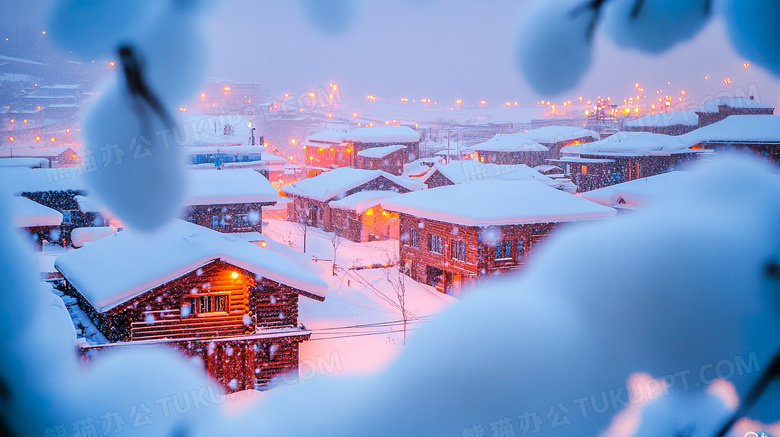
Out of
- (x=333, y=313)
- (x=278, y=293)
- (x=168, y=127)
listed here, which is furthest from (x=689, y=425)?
(x=333, y=313)

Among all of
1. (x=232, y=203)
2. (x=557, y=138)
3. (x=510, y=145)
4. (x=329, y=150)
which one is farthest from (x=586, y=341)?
(x=329, y=150)

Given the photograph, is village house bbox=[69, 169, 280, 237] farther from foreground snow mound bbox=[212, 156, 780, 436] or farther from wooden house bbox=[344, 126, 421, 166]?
foreground snow mound bbox=[212, 156, 780, 436]

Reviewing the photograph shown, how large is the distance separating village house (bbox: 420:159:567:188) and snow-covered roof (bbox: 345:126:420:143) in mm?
2635

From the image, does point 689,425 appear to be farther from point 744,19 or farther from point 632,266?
point 744,19

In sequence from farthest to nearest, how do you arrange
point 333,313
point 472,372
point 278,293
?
point 333,313, point 278,293, point 472,372

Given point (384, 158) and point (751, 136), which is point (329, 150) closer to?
point (384, 158)

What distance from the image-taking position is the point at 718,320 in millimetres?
504

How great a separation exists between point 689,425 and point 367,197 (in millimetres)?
10528

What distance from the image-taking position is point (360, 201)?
1084 centimetres

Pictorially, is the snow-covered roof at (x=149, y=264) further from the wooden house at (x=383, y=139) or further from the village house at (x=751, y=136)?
the wooden house at (x=383, y=139)

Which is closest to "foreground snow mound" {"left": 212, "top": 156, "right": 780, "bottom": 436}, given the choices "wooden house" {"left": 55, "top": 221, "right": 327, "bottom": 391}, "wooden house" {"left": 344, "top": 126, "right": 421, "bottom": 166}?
"wooden house" {"left": 55, "top": 221, "right": 327, "bottom": 391}

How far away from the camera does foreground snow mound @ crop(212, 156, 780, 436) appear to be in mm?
442

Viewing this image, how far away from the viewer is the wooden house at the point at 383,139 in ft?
49.9

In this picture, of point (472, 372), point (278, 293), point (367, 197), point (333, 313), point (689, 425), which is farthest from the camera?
point (367, 197)
